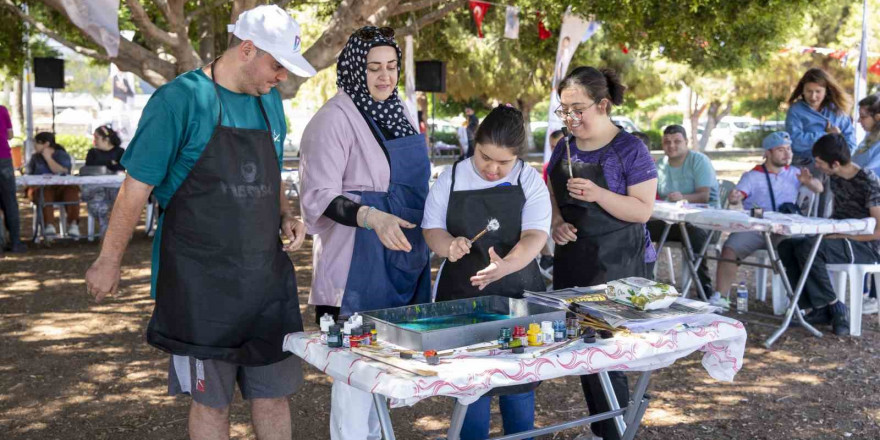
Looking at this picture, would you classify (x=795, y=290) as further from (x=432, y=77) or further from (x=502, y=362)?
(x=432, y=77)

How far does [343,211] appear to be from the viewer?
2.64m

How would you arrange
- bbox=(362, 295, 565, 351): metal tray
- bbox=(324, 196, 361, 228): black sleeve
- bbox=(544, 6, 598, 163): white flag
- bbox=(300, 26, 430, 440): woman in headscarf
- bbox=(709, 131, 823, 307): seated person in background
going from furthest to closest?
1. bbox=(544, 6, 598, 163): white flag
2. bbox=(709, 131, 823, 307): seated person in background
3. bbox=(300, 26, 430, 440): woman in headscarf
4. bbox=(324, 196, 361, 228): black sleeve
5. bbox=(362, 295, 565, 351): metal tray

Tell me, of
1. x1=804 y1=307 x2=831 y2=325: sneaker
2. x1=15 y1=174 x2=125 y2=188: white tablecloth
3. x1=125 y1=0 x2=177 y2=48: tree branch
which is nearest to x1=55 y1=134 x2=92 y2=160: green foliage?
x1=15 y1=174 x2=125 y2=188: white tablecloth

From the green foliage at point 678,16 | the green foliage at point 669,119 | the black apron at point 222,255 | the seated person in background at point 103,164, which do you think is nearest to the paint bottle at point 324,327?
the black apron at point 222,255

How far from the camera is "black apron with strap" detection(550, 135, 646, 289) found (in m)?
3.15

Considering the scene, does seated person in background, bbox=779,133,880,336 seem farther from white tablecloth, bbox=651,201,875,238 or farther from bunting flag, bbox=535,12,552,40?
bunting flag, bbox=535,12,552,40

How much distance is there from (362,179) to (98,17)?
4156mm

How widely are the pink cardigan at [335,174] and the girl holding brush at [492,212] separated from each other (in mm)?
224

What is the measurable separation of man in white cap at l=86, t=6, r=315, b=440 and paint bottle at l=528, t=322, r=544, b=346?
0.78m

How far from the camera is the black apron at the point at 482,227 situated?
274 cm

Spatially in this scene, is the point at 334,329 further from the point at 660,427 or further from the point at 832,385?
the point at 832,385

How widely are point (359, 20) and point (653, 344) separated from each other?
517 cm

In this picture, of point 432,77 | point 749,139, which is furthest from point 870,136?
point 749,139

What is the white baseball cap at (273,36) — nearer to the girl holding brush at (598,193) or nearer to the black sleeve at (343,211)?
the black sleeve at (343,211)
